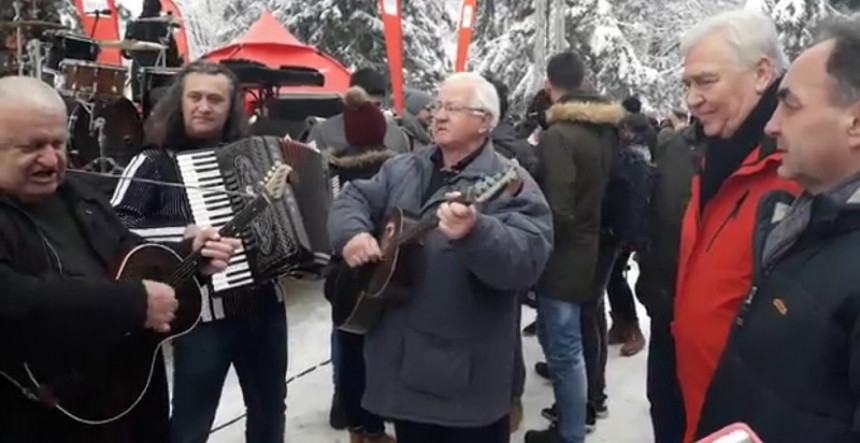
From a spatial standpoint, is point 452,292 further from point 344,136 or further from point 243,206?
point 344,136

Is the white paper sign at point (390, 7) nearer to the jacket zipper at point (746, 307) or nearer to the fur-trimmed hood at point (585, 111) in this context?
the fur-trimmed hood at point (585, 111)

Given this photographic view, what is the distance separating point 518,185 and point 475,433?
0.92 m

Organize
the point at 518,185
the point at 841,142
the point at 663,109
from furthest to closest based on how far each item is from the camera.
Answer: the point at 663,109 < the point at 518,185 < the point at 841,142

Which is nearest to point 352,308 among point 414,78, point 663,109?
point 414,78

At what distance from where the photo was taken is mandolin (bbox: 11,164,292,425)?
2.31 m

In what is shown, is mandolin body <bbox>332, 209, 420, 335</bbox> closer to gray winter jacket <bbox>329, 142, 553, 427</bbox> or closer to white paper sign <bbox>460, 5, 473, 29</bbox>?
gray winter jacket <bbox>329, 142, 553, 427</bbox>

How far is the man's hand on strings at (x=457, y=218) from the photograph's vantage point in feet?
8.73

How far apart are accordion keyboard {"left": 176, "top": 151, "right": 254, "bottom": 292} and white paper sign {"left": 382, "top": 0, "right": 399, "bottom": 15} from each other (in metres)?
7.84

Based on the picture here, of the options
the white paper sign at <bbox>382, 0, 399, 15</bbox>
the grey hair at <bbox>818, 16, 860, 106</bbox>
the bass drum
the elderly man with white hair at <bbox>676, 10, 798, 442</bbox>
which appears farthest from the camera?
the white paper sign at <bbox>382, 0, 399, 15</bbox>

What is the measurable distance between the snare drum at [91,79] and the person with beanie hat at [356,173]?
3171 millimetres

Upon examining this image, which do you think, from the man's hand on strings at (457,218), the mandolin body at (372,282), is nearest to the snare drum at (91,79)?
the mandolin body at (372,282)

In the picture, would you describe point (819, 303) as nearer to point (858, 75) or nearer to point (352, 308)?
point (858, 75)

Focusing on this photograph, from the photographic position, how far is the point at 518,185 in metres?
2.99

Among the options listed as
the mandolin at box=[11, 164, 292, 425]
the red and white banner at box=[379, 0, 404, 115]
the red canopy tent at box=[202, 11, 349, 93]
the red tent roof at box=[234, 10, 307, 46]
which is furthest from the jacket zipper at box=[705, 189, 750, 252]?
the red tent roof at box=[234, 10, 307, 46]
